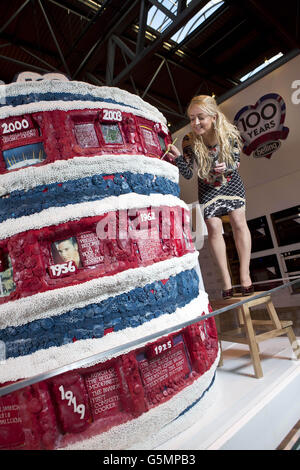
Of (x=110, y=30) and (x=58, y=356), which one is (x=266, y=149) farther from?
(x=58, y=356)

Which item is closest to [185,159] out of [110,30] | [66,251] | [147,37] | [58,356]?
[66,251]

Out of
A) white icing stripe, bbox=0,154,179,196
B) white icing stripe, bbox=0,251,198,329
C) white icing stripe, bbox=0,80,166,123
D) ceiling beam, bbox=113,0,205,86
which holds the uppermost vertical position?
ceiling beam, bbox=113,0,205,86

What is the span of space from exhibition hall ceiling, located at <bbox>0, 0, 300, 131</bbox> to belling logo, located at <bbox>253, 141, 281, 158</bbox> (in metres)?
1.15

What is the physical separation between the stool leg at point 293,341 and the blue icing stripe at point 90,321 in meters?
0.84

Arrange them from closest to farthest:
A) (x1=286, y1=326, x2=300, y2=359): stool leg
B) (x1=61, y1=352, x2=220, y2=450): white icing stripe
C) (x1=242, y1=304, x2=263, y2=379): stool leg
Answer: (x1=61, y1=352, x2=220, y2=450): white icing stripe, (x1=242, y1=304, x2=263, y2=379): stool leg, (x1=286, y1=326, x2=300, y2=359): stool leg

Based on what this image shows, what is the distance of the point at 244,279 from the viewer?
2088mm

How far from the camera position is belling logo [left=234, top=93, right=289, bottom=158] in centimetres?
482

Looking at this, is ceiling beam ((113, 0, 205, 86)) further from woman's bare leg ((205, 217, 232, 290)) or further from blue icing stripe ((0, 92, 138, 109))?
blue icing stripe ((0, 92, 138, 109))

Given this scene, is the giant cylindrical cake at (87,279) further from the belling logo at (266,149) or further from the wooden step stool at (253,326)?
the belling logo at (266,149)

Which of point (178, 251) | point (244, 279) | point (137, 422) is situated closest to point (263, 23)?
point (244, 279)

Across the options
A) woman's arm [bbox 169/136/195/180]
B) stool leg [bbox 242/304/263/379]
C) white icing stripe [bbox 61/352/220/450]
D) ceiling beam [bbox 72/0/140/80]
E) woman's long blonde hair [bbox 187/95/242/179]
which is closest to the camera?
white icing stripe [bbox 61/352/220/450]

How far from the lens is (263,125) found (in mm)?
5148

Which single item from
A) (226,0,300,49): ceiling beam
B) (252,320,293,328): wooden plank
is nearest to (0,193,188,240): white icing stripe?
(252,320,293,328): wooden plank

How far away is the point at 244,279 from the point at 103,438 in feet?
4.33
